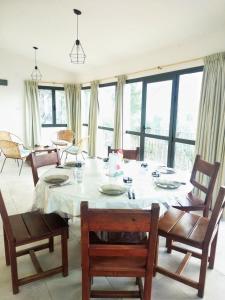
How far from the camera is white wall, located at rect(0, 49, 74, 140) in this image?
6.12 m

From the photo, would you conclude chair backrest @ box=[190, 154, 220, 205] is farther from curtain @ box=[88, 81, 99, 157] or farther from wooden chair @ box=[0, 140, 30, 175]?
curtain @ box=[88, 81, 99, 157]

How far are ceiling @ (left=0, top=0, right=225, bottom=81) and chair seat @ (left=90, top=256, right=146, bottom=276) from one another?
2.64m

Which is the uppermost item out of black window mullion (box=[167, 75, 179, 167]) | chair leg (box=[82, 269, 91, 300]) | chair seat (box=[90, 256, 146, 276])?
black window mullion (box=[167, 75, 179, 167])

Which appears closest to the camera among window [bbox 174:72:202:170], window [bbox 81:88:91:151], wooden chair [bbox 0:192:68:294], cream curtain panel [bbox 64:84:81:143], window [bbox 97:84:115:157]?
wooden chair [bbox 0:192:68:294]

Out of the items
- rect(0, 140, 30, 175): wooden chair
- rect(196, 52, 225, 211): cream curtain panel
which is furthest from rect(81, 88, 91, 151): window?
rect(196, 52, 225, 211): cream curtain panel

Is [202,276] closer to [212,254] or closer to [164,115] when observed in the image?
[212,254]

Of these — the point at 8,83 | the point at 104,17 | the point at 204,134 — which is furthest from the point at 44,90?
the point at 204,134

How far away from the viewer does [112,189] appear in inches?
67.4

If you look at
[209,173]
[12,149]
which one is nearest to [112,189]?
[209,173]

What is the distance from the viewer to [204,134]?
3.17 m

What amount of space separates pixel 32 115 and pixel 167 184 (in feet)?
18.1

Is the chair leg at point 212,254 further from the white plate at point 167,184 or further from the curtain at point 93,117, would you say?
the curtain at point 93,117

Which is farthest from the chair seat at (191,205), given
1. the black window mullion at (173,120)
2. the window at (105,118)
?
the window at (105,118)

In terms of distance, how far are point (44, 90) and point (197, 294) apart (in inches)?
252
